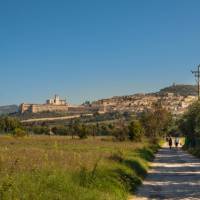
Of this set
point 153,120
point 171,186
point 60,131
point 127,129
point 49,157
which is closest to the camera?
point 171,186

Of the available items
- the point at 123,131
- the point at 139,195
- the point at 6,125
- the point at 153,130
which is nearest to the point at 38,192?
the point at 139,195

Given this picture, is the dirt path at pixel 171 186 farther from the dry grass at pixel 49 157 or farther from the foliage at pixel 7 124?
the foliage at pixel 7 124

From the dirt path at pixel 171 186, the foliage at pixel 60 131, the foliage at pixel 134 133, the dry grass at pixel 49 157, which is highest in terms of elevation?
the foliage at pixel 60 131

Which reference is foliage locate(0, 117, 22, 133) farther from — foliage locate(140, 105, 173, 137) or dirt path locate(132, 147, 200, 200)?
dirt path locate(132, 147, 200, 200)

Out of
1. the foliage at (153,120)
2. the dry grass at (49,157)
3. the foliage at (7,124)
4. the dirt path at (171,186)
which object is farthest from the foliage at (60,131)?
the dirt path at (171,186)

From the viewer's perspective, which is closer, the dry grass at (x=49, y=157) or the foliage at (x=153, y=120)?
the dry grass at (x=49, y=157)

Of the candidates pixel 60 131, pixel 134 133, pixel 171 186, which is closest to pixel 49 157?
pixel 171 186

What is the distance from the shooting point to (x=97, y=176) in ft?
70.4

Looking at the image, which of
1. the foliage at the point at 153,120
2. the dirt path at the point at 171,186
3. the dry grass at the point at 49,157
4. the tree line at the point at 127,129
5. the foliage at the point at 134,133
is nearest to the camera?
the dirt path at the point at 171,186

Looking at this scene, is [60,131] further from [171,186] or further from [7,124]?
[171,186]

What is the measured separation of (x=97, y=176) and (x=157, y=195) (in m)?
2.35

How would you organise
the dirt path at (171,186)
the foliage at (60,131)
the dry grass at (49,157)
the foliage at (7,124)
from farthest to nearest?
the foliage at (60,131)
the foliage at (7,124)
the dry grass at (49,157)
the dirt path at (171,186)

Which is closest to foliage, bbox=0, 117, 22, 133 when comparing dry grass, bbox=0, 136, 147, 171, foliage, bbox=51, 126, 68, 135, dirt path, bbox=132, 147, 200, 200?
foliage, bbox=51, 126, 68, 135

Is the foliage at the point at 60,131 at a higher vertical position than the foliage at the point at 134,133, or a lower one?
higher
